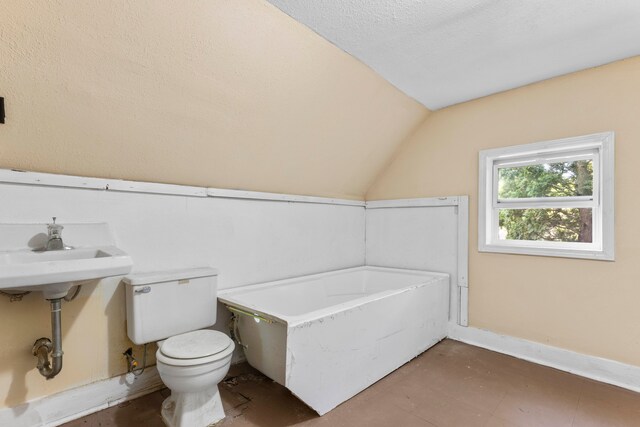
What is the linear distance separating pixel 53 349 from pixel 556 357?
10.5 ft

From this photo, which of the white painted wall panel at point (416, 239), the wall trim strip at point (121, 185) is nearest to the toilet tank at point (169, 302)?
the wall trim strip at point (121, 185)

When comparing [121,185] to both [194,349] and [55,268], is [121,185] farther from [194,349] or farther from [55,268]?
[194,349]

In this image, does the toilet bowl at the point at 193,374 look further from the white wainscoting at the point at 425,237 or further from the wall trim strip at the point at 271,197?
the white wainscoting at the point at 425,237

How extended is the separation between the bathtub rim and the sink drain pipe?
32.9 inches

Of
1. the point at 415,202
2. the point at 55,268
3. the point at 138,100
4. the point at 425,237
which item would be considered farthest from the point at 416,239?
the point at 55,268

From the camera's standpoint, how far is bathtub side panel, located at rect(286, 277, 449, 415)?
1601 mm

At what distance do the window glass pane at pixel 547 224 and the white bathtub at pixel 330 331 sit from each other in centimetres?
70

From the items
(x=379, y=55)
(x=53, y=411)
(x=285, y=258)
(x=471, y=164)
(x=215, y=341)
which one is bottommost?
(x=53, y=411)

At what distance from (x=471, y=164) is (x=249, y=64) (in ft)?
6.74

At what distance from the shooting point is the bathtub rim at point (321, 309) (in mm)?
1630

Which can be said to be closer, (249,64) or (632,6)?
(632,6)

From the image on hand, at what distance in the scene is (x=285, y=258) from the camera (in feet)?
8.87

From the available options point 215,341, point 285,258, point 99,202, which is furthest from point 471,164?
point 99,202

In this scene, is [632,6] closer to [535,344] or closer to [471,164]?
[471,164]
